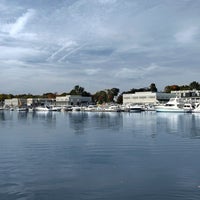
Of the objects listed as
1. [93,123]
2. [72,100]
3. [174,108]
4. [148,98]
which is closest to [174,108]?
[174,108]

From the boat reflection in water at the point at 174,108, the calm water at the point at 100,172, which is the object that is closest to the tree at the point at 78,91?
the boat reflection in water at the point at 174,108

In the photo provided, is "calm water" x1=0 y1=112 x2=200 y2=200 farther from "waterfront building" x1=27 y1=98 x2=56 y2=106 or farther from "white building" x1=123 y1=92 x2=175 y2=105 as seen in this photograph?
"waterfront building" x1=27 y1=98 x2=56 y2=106

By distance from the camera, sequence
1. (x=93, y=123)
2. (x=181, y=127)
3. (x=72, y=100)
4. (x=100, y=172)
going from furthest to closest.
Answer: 1. (x=72, y=100)
2. (x=93, y=123)
3. (x=181, y=127)
4. (x=100, y=172)

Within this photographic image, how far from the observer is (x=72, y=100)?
6973 inches

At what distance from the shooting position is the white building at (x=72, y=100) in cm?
17662

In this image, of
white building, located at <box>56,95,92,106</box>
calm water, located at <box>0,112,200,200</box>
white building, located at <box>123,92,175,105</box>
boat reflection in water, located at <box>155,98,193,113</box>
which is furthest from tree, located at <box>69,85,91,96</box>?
calm water, located at <box>0,112,200,200</box>

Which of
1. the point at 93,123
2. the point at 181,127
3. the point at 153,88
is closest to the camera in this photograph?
the point at 181,127

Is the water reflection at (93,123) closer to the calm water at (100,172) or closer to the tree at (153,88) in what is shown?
the calm water at (100,172)

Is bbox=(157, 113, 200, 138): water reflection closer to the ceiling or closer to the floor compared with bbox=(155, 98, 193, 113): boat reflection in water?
closer to the floor

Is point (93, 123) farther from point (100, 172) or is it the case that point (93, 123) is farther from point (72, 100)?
point (72, 100)

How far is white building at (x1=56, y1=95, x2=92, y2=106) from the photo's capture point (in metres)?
177

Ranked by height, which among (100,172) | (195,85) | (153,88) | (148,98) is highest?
(195,85)

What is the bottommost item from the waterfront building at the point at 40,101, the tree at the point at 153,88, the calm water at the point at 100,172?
the calm water at the point at 100,172

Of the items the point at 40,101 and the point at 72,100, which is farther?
the point at 40,101
